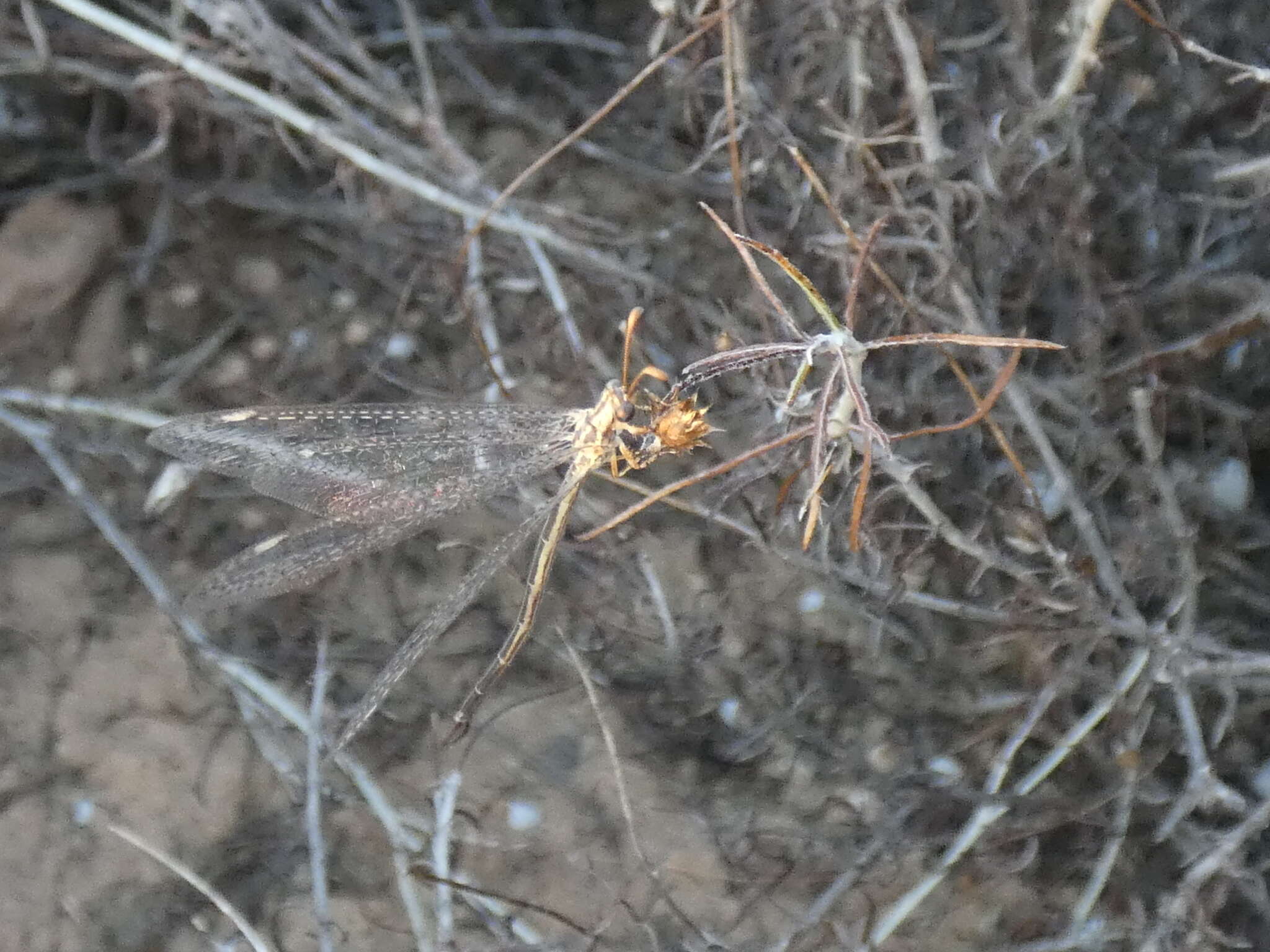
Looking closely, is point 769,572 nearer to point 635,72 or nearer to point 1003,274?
point 1003,274

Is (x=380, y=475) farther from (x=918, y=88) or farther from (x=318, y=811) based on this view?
(x=918, y=88)

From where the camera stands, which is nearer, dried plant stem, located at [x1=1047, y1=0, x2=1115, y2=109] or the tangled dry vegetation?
dried plant stem, located at [x1=1047, y1=0, x2=1115, y2=109]

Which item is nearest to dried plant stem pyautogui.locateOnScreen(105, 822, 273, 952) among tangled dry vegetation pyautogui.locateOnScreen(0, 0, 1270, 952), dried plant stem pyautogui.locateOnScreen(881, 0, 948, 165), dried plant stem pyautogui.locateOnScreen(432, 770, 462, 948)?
tangled dry vegetation pyautogui.locateOnScreen(0, 0, 1270, 952)

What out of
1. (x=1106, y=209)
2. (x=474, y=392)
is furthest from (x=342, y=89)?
(x=1106, y=209)

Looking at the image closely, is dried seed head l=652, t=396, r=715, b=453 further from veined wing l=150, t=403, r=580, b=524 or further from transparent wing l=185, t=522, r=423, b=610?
A: transparent wing l=185, t=522, r=423, b=610

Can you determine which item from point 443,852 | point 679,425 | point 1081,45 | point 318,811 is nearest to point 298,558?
point 318,811

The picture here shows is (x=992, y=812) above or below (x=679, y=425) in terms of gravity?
below
